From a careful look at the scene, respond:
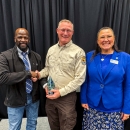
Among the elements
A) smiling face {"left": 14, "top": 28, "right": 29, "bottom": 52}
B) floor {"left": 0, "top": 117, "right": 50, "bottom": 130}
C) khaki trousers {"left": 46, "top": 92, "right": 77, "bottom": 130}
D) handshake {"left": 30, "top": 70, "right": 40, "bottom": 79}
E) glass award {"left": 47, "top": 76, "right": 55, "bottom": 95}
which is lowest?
floor {"left": 0, "top": 117, "right": 50, "bottom": 130}

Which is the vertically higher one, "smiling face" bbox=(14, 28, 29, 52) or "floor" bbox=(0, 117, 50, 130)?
"smiling face" bbox=(14, 28, 29, 52)

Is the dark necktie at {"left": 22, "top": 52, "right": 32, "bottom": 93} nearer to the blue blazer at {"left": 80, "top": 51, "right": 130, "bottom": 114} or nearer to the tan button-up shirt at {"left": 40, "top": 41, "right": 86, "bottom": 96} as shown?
the tan button-up shirt at {"left": 40, "top": 41, "right": 86, "bottom": 96}

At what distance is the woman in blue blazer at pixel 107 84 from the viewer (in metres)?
1.37

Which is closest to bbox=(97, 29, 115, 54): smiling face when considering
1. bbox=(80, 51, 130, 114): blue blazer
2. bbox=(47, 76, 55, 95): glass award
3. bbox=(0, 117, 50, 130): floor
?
bbox=(80, 51, 130, 114): blue blazer

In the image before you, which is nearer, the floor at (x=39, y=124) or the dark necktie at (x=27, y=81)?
the dark necktie at (x=27, y=81)

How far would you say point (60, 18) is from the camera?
204 centimetres

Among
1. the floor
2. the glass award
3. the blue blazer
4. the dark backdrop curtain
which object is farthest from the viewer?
the floor

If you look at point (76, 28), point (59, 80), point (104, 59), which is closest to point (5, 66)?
point (59, 80)

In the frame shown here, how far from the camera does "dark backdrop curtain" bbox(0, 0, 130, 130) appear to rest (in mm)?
1967

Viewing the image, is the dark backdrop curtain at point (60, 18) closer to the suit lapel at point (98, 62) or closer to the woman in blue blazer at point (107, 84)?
the woman in blue blazer at point (107, 84)

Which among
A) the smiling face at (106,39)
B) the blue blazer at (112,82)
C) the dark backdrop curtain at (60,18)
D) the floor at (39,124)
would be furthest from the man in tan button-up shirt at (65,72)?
the floor at (39,124)

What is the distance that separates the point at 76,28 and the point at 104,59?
33.9 inches

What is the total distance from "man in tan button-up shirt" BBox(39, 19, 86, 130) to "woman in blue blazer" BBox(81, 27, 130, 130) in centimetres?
14

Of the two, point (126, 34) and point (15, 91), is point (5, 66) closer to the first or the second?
point (15, 91)
